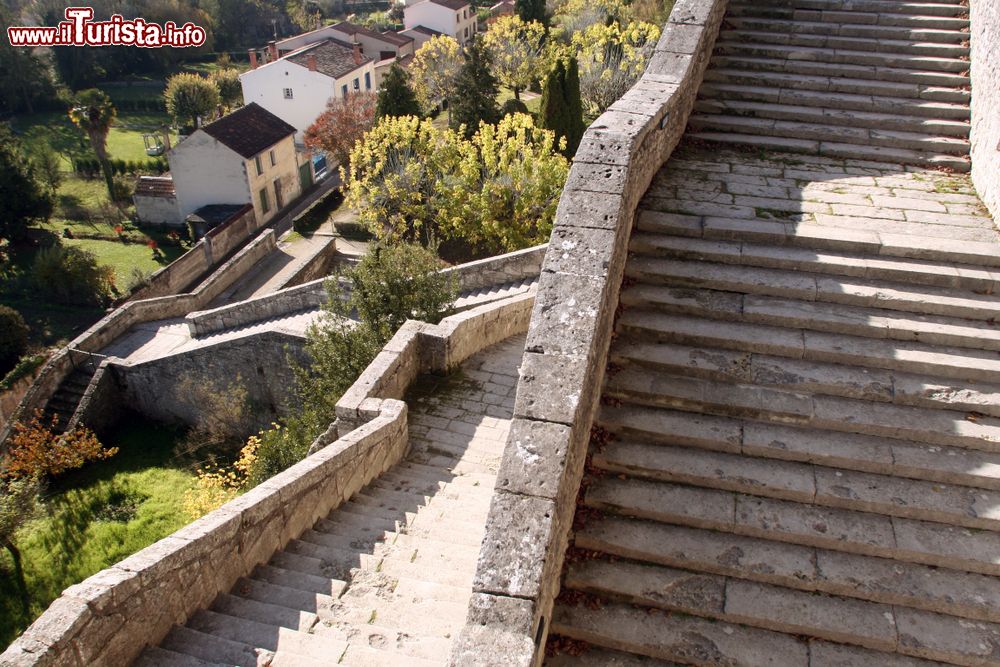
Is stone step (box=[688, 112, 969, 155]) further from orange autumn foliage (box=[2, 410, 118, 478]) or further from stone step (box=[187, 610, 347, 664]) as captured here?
orange autumn foliage (box=[2, 410, 118, 478])

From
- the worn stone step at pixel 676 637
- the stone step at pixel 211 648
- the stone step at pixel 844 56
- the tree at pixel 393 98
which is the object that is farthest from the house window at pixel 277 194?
the worn stone step at pixel 676 637

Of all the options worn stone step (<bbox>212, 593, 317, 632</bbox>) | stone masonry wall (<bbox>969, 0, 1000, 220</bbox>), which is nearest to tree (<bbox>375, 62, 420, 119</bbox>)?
stone masonry wall (<bbox>969, 0, 1000, 220</bbox>)

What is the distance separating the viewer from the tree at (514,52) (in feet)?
125

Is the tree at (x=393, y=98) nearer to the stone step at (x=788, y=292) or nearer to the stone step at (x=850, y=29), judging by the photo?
the stone step at (x=850, y=29)

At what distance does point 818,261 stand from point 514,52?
34.3 m

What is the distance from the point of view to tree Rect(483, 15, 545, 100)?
38.1m

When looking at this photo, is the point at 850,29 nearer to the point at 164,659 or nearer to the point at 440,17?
the point at 164,659

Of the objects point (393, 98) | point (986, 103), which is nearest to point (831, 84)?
point (986, 103)

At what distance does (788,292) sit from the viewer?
6426 mm

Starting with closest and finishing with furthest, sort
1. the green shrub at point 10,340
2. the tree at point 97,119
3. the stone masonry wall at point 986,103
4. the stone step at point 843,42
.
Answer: the stone masonry wall at point 986,103, the stone step at point 843,42, the green shrub at point 10,340, the tree at point 97,119

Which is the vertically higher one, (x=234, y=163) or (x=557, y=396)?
(x=557, y=396)

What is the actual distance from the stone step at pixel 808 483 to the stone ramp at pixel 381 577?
187 cm

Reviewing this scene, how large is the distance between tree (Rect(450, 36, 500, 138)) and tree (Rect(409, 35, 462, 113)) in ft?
24.4

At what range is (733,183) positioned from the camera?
7.82 metres
